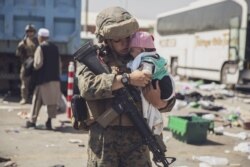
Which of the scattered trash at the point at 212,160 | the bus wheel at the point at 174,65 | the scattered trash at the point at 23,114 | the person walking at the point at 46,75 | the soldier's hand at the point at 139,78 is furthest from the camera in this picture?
the bus wheel at the point at 174,65

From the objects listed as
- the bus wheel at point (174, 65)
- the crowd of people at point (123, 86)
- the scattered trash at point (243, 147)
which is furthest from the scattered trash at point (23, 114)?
the bus wheel at point (174, 65)

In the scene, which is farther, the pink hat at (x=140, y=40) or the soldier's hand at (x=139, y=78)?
the pink hat at (x=140, y=40)

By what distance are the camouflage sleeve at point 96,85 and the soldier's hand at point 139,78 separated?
136 mm

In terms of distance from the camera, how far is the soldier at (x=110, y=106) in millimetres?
3031

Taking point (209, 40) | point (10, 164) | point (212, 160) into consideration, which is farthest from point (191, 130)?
point (209, 40)

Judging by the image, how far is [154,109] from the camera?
3137 mm

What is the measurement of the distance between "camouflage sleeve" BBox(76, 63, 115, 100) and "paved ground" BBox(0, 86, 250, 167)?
10.8 ft

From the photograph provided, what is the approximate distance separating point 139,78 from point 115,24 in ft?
1.29

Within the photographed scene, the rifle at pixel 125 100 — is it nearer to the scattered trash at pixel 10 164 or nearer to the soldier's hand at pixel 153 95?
the soldier's hand at pixel 153 95

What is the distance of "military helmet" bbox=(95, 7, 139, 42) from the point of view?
3.01 meters

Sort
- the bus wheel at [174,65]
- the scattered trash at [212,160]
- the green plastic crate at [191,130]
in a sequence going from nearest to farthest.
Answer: the scattered trash at [212,160] < the green plastic crate at [191,130] < the bus wheel at [174,65]

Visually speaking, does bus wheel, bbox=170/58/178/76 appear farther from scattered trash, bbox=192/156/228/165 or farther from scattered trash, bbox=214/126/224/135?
scattered trash, bbox=192/156/228/165

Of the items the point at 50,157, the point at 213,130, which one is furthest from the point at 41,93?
the point at 213,130

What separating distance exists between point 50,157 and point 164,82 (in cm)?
383
